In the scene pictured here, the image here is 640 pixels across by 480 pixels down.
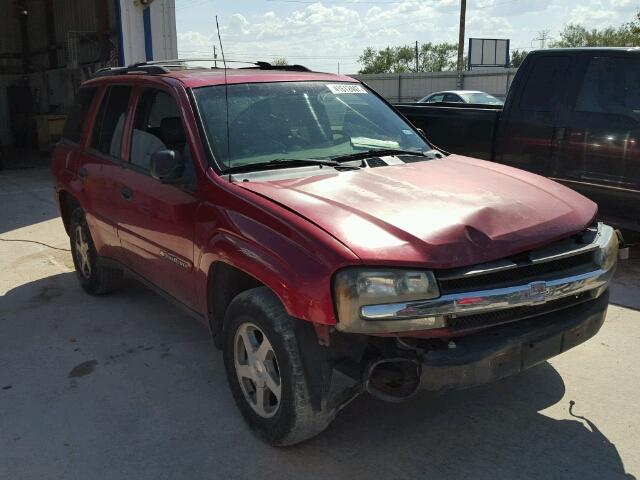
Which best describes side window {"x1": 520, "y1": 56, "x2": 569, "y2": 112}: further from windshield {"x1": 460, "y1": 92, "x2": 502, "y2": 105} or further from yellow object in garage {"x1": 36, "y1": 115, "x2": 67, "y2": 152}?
yellow object in garage {"x1": 36, "y1": 115, "x2": 67, "y2": 152}

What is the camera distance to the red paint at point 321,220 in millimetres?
2658

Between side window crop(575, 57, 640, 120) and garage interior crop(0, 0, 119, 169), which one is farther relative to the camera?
garage interior crop(0, 0, 119, 169)

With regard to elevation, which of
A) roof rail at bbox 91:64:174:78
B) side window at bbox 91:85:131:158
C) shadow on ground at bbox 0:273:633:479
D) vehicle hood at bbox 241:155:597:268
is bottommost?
shadow on ground at bbox 0:273:633:479

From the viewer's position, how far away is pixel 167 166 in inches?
137

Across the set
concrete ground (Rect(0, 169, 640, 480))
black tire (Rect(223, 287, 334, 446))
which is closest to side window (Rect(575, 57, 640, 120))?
concrete ground (Rect(0, 169, 640, 480))

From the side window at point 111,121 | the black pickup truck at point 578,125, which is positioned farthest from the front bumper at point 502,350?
the black pickup truck at point 578,125

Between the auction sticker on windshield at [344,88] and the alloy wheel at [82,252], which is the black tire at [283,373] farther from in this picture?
the alloy wheel at [82,252]

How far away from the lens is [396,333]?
2631 millimetres

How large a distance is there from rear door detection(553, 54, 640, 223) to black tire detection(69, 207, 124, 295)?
416 cm

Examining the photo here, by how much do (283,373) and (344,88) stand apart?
2.31 meters

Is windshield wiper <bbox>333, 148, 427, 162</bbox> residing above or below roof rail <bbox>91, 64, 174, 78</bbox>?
below

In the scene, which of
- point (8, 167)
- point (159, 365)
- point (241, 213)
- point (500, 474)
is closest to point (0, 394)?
point (159, 365)

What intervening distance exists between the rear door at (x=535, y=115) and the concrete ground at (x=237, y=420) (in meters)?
1.91

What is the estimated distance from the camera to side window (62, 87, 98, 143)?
527 cm
